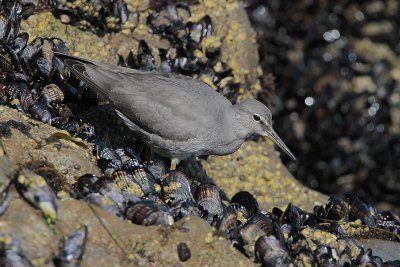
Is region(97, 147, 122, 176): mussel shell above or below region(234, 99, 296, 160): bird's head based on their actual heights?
above

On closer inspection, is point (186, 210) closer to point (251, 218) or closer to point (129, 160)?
point (251, 218)

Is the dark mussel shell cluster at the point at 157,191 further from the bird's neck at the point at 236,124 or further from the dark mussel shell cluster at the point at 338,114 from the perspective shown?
the dark mussel shell cluster at the point at 338,114

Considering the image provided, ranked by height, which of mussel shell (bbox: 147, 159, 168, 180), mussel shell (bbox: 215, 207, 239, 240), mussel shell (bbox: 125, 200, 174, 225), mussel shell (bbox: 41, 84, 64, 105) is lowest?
mussel shell (bbox: 147, 159, 168, 180)

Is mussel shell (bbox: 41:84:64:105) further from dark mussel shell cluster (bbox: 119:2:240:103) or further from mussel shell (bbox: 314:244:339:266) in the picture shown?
mussel shell (bbox: 314:244:339:266)

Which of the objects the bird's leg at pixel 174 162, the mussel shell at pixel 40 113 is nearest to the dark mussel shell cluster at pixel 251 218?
the bird's leg at pixel 174 162

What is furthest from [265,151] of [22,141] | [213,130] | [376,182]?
[22,141]

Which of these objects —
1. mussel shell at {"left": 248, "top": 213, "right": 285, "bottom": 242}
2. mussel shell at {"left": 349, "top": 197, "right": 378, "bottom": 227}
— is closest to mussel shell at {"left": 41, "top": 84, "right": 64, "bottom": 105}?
mussel shell at {"left": 248, "top": 213, "right": 285, "bottom": 242}

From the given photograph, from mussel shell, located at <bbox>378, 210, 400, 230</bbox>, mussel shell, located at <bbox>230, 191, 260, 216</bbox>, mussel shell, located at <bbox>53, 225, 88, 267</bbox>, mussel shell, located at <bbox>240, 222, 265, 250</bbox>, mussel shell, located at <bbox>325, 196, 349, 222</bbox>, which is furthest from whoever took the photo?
mussel shell, located at <bbox>378, 210, 400, 230</bbox>
